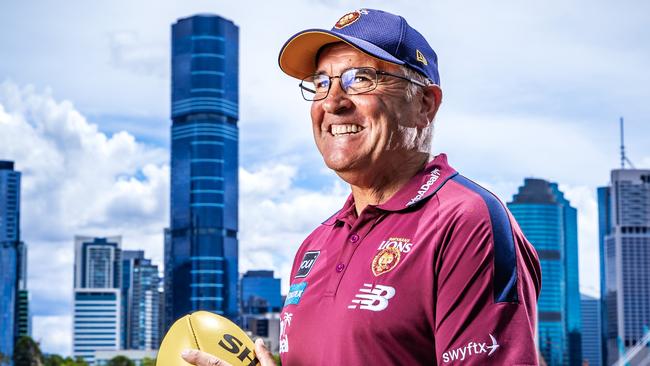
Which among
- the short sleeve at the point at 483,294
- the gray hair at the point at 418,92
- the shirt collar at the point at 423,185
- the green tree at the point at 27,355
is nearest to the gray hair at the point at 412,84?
the gray hair at the point at 418,92

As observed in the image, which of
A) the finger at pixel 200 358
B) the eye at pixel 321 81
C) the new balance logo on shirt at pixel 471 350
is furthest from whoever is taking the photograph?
the eye at pixel 321 81

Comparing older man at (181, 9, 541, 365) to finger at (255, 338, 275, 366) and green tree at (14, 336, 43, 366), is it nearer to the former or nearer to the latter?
finger at (255, 338, 275, 366)

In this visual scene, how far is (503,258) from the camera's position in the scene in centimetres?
325

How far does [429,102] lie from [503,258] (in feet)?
2.30

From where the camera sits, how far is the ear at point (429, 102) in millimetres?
3701

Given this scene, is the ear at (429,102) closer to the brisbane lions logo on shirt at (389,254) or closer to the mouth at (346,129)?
the mouth at (346,129)

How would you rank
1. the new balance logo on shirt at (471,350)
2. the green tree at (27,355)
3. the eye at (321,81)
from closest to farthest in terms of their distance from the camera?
the new balance logo on shirt at (471,350), the eye at (321,81), the green tree at (27,355)

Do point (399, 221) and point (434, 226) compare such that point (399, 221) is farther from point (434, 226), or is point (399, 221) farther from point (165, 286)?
point (165, 286)

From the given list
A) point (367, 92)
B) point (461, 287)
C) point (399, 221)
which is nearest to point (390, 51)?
point (367, 92)

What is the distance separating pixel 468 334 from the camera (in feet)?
10.6

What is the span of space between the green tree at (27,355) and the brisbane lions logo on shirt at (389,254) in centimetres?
11918

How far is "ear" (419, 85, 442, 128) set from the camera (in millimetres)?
3701

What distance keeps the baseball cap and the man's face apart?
55 millimetres

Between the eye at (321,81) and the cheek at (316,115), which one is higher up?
the eye at (321,81)
